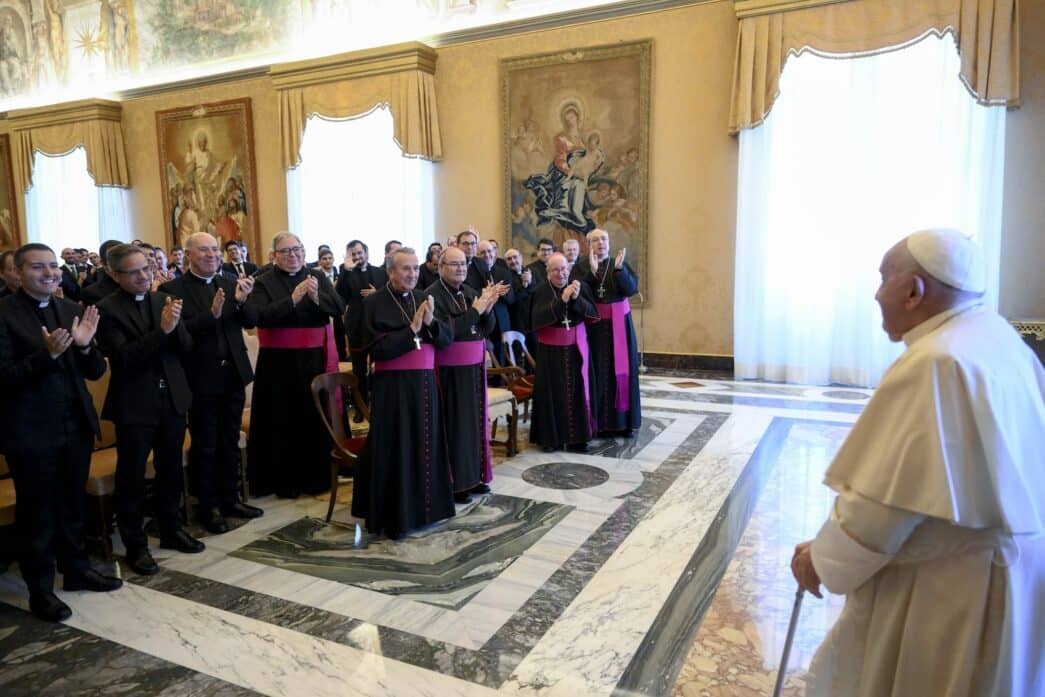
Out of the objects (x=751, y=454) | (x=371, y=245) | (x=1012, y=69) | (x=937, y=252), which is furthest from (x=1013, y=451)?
(x=371, y=245)

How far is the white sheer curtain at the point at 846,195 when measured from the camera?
24.6 feet

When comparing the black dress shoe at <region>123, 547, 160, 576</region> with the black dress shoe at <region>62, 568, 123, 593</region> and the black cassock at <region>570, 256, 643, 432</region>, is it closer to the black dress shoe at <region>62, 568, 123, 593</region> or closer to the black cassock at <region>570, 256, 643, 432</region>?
the black dress shoe at <region>62, 568, 123, 593</region>

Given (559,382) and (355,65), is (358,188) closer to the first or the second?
(355,65)

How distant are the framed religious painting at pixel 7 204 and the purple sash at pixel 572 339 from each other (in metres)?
13.9

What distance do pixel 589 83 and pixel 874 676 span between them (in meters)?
8.71

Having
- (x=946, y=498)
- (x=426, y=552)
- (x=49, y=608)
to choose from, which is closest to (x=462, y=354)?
(x=426, y=552)

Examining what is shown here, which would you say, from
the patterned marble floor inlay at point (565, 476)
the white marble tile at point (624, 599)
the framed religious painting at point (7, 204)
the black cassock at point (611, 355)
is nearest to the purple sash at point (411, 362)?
the patterned marble floor inlay at point (565, 476)

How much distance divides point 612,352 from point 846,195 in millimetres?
3973

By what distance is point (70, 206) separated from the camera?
46.1 feet

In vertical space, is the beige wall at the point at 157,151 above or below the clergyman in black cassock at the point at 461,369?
above

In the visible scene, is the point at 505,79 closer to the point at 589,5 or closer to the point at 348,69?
the point at 589,5

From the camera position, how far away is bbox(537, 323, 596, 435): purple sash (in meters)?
5.81

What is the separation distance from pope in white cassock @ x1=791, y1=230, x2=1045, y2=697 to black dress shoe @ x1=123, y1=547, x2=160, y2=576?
3.44 m

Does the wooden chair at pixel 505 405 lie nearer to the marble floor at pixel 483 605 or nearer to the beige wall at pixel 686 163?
the marble floor at pixel 483 605
